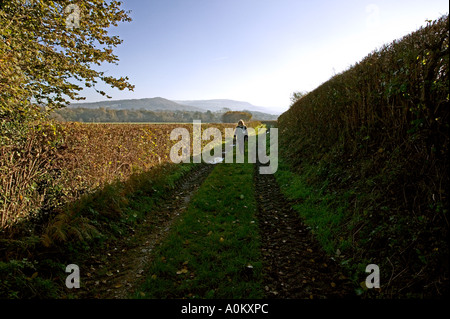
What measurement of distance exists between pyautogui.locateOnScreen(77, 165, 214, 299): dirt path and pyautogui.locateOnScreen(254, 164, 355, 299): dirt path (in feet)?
7.83

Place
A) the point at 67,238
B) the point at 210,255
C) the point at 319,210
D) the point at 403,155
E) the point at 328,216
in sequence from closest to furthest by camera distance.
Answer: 1. the point at 403,155
2. the point at 210,255
3. the point at 67,238
4. the point at 328,216
5. the point at 319,210

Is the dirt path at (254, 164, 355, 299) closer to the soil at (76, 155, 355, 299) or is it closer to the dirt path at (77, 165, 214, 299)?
the soil at (76, 155, 355, 299)

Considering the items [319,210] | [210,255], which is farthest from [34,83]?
[319,210]

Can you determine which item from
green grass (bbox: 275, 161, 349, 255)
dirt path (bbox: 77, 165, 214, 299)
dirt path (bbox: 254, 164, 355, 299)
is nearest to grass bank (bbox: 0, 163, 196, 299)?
dirt path (bbox: 77, 165, 214, 299)

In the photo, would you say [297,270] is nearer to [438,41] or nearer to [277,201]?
[277,201]

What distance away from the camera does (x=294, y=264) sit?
4020 mm

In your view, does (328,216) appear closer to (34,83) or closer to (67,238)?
(67,238)

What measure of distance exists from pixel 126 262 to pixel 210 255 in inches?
67.3

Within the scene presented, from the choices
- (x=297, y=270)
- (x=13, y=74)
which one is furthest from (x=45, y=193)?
(x=297, y=270)

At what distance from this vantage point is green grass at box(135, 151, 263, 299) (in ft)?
11.5

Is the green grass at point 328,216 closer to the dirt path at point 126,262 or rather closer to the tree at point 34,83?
the dirt path at point 126,262

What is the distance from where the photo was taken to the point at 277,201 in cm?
720
